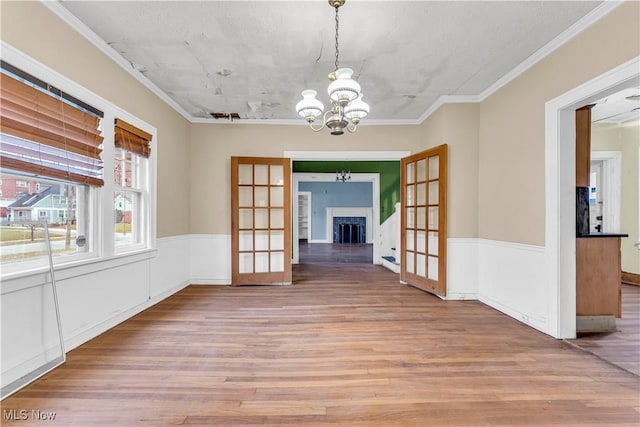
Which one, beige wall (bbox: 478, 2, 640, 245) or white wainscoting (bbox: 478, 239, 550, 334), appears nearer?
beige wall (bbox: 478, 2, 640, 245)

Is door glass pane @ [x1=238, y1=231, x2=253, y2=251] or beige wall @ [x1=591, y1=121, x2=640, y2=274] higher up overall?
beige wall @ [x1=591, y1=121, x2=640, y2=274]

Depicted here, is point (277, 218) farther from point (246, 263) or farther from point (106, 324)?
point (106, 324)

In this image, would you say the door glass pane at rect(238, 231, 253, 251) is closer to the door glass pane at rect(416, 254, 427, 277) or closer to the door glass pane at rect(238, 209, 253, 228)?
the door glass pane at rect(238, 209, 253, 228)

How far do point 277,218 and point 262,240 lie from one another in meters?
0.43

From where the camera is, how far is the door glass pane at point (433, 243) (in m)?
3.88

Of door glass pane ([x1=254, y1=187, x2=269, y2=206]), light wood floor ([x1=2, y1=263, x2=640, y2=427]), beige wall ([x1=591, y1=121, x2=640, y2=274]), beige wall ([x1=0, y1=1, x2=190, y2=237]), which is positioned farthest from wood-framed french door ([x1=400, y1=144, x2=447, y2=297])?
beige wall ([x1=0, y1=1, x2=190, y2=237])

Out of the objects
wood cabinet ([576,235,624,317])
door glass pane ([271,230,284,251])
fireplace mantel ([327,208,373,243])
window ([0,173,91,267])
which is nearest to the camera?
window ([0,173,91,267])

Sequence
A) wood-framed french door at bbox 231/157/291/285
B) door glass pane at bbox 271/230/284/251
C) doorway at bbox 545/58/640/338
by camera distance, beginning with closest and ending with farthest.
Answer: doorway at bbox 545/58/640/338 → wood-framed french door at bbox 231/157/291/285 → door glass pane at bbox 271/230/284/251

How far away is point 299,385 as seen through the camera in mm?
1847

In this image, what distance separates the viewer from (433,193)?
12.9 ft

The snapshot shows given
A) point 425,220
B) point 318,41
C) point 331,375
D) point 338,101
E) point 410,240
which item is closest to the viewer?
point 331,375

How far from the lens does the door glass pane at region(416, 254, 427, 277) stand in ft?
13.2

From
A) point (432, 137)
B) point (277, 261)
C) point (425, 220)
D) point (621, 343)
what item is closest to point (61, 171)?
point (277, 261)

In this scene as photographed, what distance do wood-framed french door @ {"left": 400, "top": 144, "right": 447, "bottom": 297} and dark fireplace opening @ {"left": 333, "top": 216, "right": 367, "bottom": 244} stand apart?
6.63 m
